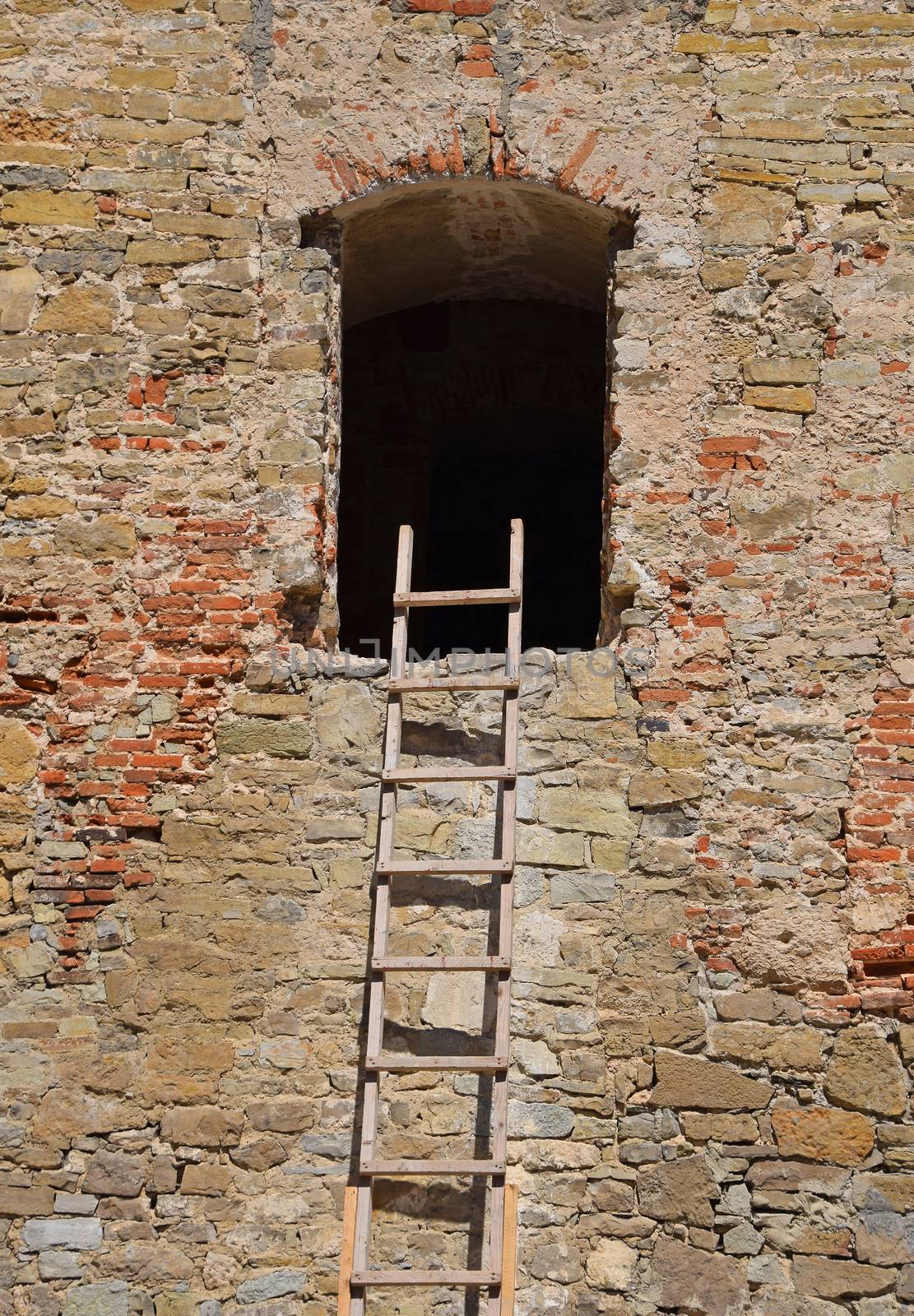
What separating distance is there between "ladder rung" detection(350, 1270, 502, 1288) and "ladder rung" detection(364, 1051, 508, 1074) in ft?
1.85

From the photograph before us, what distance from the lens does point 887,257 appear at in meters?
5.75

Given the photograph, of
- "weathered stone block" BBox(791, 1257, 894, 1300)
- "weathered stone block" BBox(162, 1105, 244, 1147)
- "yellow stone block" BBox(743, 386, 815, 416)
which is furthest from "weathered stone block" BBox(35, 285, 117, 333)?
"weathered stone block" BBox(791, 1257, 894, 1300)

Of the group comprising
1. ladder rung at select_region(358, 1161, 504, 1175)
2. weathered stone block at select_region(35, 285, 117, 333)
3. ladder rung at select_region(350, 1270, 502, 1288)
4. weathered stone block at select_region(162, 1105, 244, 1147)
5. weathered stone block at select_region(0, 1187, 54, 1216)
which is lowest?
ladder rung at select_region(350, 1270, 502, 1288)

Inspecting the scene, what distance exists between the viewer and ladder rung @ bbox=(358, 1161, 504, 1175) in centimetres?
470

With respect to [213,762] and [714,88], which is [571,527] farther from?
[213,762]

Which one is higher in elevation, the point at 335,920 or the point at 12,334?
the point at 12,334

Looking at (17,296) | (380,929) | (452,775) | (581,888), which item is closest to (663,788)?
(581,888)

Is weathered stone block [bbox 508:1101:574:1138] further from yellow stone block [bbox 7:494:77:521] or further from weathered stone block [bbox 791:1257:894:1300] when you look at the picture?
yellow stone block [bbox 7:494:77:521]

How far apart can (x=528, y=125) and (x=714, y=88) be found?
687 millimetres

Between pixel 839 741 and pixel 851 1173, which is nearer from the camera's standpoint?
pixel 851 1173

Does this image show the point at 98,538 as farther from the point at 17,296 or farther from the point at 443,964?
the point at 443,964

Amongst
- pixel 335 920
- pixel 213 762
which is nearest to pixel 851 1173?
pixel 335 920

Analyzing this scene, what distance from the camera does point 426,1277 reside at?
4.57 m

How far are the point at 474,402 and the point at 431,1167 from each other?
4.13 metres
